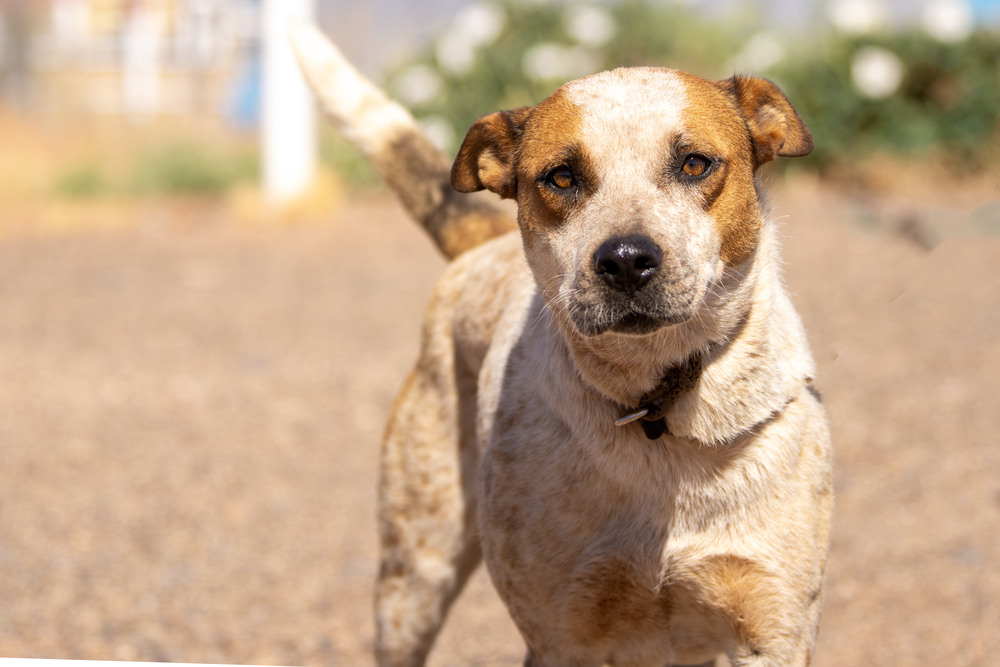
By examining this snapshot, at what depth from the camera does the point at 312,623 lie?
4031 mm

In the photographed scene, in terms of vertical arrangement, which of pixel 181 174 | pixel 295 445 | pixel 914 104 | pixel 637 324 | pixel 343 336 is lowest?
pixel 181 174

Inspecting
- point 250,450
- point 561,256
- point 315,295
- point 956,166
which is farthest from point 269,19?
point 561,256

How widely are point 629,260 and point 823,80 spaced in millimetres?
10248

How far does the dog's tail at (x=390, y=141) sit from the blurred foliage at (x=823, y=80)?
7783 millimetres

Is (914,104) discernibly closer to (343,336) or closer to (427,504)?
(343,336)

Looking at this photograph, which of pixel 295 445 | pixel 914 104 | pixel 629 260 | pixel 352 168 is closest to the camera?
pixel 629 260

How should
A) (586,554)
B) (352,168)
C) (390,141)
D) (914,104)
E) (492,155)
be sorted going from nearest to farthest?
(586,554), (492,155), (390,141), (914,104), (352,168)

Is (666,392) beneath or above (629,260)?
beneath

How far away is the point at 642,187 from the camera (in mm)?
2336

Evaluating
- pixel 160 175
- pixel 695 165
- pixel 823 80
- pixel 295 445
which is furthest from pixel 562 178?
pixel 160 175

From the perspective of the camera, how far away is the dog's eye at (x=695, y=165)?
7.73 ft

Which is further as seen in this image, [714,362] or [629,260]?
[714,362]

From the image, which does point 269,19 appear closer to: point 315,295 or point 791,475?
point 315,295

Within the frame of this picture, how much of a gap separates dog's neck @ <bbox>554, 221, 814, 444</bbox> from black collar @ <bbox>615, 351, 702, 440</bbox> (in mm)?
10
